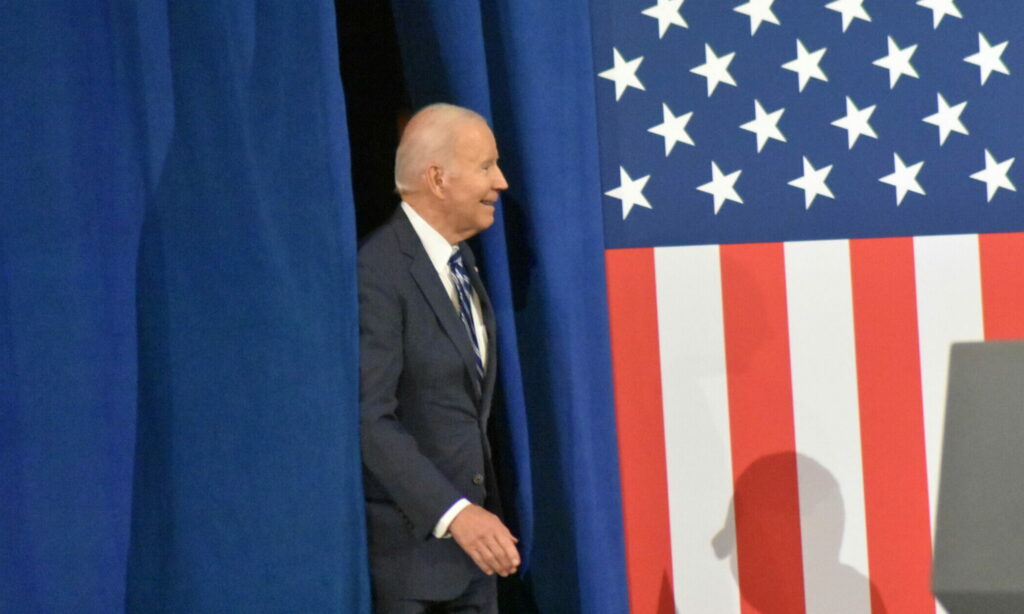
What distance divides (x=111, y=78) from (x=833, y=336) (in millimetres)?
1356

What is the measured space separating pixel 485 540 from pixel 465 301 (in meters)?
0.38

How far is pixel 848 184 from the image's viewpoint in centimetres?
224

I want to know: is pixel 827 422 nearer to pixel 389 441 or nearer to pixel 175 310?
pixel 389 441

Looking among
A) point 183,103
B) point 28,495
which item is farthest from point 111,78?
point 28,495

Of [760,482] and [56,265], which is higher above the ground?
[56,265]

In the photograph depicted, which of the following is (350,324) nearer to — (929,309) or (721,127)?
(721,127)

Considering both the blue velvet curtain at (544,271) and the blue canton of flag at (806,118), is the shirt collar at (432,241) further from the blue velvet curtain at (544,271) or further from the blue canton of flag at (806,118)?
the blue canton of flag at (806,118)

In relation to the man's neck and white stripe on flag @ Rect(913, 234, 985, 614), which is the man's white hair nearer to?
the man's neck

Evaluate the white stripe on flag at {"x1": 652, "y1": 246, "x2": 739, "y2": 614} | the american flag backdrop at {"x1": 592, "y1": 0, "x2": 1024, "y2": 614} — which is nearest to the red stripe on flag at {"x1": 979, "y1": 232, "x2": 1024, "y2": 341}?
the american flag backdrop at {"x1": 592, "y1": 0, "x2": 1024, "y2": 614}

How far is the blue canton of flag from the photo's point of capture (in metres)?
2.21

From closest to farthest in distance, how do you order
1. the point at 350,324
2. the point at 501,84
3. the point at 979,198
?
the point at 350,324 < the point at 501,84 < the point at 979,198

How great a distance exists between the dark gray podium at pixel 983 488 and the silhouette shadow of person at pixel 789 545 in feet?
4.37

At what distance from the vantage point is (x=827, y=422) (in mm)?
2258

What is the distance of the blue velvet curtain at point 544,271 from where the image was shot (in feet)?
6.52
